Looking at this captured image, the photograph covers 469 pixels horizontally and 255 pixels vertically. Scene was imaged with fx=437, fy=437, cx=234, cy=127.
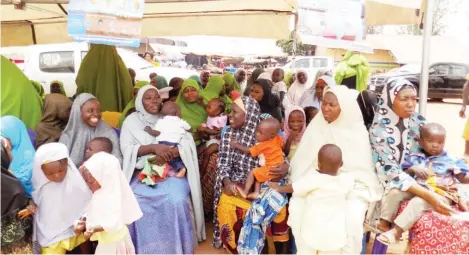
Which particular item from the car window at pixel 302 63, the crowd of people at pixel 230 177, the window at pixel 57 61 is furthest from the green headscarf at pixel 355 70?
the car window at pixel 302 63

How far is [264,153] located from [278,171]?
0.21 meters

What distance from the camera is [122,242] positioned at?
10.6ft

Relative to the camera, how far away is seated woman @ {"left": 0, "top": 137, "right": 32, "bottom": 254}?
117 inches

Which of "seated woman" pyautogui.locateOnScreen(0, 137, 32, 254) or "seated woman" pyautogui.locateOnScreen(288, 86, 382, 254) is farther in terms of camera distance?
"seated woman" pyautogui.locateOnScreen(288, 86, 382, 254)

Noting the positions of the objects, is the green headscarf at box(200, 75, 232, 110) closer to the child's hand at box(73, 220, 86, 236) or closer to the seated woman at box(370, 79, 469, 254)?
the seated woman at box(370, 79, 469, 254)

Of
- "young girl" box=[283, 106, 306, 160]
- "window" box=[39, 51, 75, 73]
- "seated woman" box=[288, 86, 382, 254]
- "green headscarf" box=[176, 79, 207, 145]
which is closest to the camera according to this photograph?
"seated woman" box=[288, 86, 382, 254]

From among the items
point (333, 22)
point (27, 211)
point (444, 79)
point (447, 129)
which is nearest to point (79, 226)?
point (27, 211)

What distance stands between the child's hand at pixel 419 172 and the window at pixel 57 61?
429 inches

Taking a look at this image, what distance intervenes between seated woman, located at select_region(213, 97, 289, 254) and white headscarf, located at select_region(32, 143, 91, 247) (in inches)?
51.0

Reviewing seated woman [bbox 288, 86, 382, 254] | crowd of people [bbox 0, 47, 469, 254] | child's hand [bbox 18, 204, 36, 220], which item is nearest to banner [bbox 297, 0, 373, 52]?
crowd of people [bbox 0, 47, 469, 254]

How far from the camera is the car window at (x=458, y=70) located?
718 inches

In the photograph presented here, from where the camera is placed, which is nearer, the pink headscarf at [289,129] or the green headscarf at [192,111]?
the pink headscarf at [289,129]

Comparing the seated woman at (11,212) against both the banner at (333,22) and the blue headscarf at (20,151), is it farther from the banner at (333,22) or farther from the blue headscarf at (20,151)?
the banner at (333,22)

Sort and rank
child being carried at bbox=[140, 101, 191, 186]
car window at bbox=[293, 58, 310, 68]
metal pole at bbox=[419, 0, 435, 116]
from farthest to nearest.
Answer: car window at bbox=[293, 58, 310, 68], child being carried at bbox=[140, 101, 191, 186], metal pole at bbox=[419, 0, 435, 116]
